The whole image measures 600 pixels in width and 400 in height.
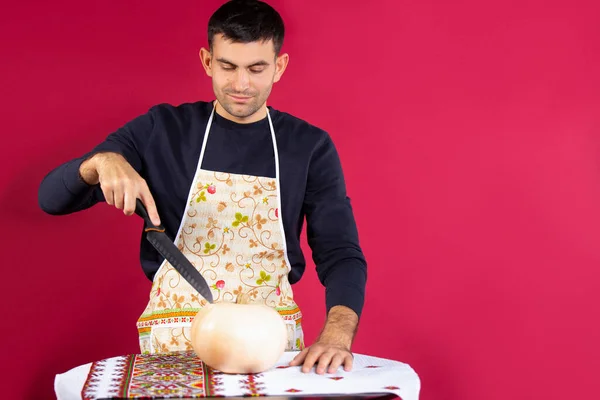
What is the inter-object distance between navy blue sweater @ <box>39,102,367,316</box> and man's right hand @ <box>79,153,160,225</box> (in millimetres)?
316

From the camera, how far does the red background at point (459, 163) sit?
245cm

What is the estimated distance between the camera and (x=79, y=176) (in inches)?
66.6

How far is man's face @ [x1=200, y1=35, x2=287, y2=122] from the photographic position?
1.89 m

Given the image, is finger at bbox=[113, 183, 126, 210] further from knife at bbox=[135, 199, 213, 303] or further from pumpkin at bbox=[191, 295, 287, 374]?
pumpkin at bbox=[191, 295, 287, 374]

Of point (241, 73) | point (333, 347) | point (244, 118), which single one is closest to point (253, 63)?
point (241, 73)

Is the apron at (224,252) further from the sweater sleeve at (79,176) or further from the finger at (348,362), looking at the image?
the finger at (348,362)

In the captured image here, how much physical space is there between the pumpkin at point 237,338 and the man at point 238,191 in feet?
1.25

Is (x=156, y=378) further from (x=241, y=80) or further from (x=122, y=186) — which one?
(x=241, y=80)

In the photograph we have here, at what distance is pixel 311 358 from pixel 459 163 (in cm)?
119

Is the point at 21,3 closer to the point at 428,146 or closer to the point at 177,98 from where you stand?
the point at 177,98

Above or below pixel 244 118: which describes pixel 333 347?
below

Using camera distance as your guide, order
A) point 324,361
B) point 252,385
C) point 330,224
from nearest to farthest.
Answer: point 252,385 < point 324,361 < point 330,224

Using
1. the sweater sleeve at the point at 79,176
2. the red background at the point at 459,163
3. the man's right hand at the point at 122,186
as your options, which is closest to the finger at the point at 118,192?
the man's right hand at the point at 122,186

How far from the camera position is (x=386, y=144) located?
8.30ft
